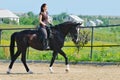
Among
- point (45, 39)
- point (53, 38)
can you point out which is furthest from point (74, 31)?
point (45, 39)

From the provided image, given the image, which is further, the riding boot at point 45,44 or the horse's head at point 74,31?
the riding boot at point 45,44

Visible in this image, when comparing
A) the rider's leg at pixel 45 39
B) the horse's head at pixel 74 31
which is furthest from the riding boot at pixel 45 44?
the horse's head at pixel 74 31

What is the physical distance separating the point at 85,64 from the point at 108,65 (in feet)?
3.28

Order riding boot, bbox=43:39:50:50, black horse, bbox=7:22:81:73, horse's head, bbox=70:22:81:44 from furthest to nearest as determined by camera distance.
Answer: riding boot, bbox=43:39:50:50 → black horse, bbox=7:22:81:73 → horse's head, bbox=70:22:81:44

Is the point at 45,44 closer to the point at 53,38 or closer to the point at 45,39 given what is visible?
the point at 45,39

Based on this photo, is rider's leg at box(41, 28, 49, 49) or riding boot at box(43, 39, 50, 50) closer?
rider's leg at box(41, 28, 49, 49)

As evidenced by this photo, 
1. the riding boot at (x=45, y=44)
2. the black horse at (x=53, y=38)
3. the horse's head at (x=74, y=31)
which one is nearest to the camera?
the horse's head at (x=74, y=31)

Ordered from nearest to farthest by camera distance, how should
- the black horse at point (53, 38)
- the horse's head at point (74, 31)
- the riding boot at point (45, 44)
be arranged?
the horse's head at point (74, 31)
the black horse at point (53, 38)
the riding boot at point (45, 44)

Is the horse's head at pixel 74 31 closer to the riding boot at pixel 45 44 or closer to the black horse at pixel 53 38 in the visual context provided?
the black horse at pixel 53 38

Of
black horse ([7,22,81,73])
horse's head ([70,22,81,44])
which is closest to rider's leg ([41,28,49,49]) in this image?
black horse ([7,22,81,73])

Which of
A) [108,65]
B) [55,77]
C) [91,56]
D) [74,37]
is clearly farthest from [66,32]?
[91,56]

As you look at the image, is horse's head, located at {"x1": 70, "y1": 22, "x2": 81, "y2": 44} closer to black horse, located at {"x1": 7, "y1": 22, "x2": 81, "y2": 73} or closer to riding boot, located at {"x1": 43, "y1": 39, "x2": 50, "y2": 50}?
black horse, located at {"x1": 7, "y1": 22, "x2": 81, "y2": 73}

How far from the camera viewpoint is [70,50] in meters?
21.9

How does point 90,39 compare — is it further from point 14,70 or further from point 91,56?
point 14,70
